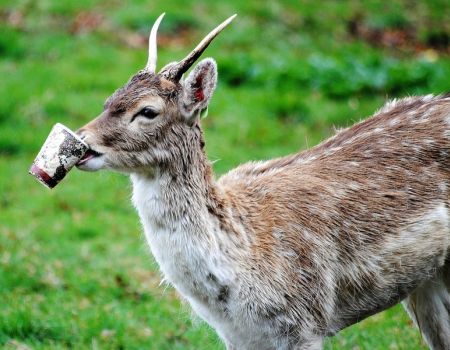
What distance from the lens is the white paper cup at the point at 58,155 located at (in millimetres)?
4918

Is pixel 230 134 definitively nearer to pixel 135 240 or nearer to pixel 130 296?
pixel 135 240

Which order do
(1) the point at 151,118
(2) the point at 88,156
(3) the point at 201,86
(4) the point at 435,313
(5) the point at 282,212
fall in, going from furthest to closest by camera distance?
(4) the point at 435,313 → (5) the point at 282,212 → (3) the point at 201,86 → (1) the point at 151,118 → (2) the point at 88,156

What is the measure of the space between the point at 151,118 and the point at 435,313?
2052 mm

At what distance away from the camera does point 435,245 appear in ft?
17.6

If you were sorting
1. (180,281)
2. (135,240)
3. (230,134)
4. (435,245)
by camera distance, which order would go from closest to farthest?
(180,281)
(435,245)
(135,240)
(230,134)

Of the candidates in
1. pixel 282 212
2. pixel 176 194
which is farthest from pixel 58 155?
pixel 282 212

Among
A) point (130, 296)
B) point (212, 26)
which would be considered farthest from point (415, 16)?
point (130, 296)

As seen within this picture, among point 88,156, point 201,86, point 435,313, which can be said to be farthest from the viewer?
point 435,313

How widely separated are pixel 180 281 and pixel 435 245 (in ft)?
4.67

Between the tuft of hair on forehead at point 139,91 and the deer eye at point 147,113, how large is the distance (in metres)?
0.05

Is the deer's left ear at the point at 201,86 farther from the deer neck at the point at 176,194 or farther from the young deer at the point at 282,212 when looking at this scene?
the deer neck at the point at 176,194

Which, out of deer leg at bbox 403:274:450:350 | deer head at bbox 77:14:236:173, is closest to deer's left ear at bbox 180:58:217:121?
deer head at bbox 77:14:236:173

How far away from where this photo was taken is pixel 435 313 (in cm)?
573

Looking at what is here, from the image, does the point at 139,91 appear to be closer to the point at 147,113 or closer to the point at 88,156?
the point at 147,113
